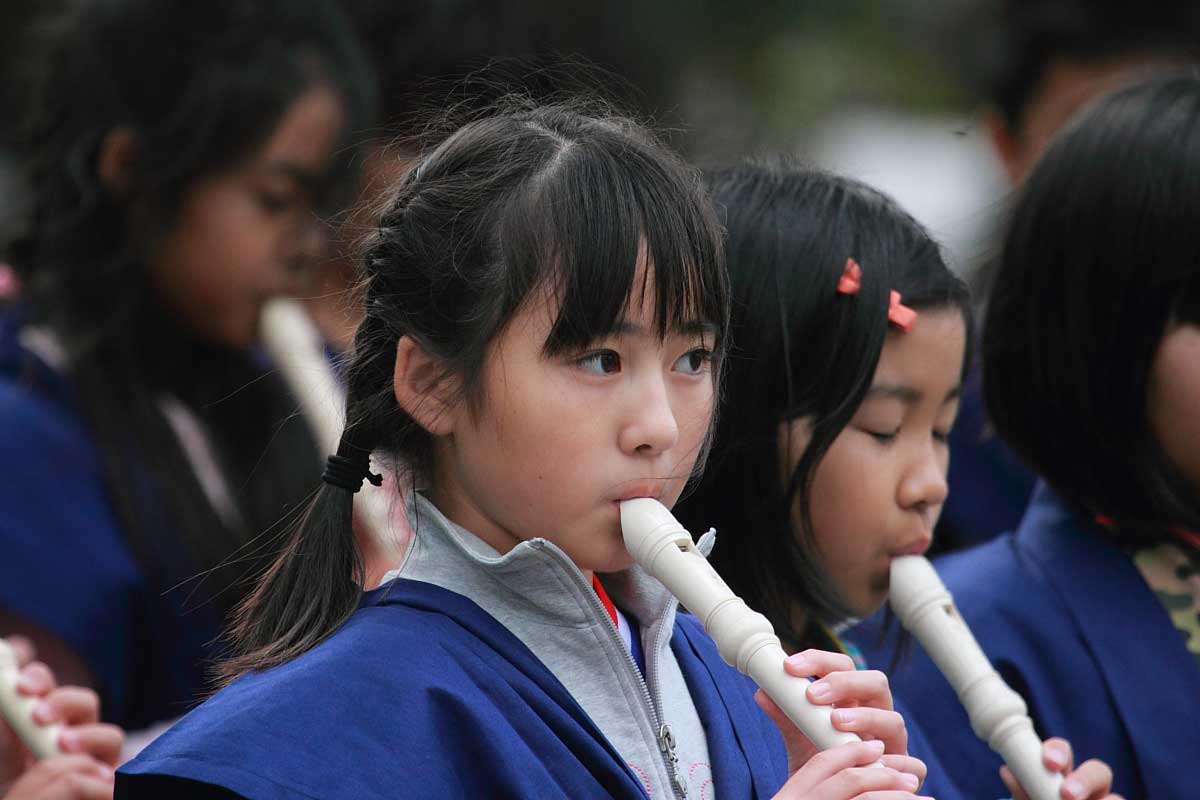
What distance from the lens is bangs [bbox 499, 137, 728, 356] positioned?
1.73 meters

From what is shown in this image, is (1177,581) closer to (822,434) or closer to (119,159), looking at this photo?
(822,434)

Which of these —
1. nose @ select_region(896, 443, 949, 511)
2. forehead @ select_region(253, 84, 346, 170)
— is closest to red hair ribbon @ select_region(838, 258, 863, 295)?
nose @ select_region(896, 443, 949, 511)

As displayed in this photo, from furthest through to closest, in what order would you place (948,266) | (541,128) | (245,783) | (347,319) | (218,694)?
(948,266) → (347,319) → (541,128) → (218,694) → (245,783)

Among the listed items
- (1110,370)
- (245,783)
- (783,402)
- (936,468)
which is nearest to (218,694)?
(245,783)

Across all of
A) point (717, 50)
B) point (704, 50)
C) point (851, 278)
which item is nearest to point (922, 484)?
point (851, 278)

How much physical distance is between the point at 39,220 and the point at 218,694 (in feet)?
7.65

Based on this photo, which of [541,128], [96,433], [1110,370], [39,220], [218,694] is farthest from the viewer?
[39,220]

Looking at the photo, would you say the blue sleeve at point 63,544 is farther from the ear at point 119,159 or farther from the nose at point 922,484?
the nose at point 922,484

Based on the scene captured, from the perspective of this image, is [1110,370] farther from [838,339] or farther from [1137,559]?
[838,339]

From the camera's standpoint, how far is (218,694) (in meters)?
1.73

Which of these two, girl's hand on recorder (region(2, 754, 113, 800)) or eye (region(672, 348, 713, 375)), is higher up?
eye (region(672, 348, 713, 375))

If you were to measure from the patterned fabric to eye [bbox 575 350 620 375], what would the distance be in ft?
4.22

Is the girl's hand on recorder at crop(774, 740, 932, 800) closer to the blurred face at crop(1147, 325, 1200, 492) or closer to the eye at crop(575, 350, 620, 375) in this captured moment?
the eye at crop(575, 350, 620, 375)

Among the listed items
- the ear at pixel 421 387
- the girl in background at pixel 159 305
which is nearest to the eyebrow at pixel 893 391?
the ear at pixel 421 387
